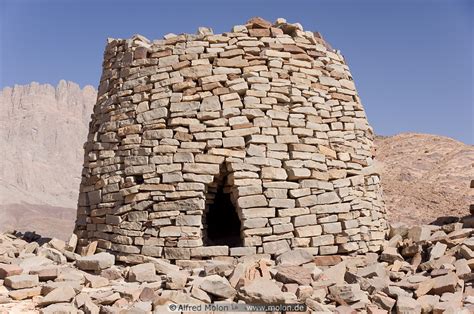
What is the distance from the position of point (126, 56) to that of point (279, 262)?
4503 mm

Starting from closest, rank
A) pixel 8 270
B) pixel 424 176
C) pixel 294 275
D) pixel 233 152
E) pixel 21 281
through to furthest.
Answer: pixel 294 275 → pixel 21 281 → pixel 8 270 → pixel 233 152 → pixel 424 176

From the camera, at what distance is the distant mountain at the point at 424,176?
13.6 metres

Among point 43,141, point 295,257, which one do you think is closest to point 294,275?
point 295,257

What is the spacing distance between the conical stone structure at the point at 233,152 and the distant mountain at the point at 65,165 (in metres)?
5.98

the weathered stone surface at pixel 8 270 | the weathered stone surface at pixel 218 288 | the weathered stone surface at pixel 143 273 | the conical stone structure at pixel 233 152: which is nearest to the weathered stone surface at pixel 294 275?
the weathered stone surface at pixel 218 288

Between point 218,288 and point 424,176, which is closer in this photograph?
point 218,288

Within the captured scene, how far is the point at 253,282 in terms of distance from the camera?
17.4ft

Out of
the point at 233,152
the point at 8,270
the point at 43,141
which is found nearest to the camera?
the point at 8,270

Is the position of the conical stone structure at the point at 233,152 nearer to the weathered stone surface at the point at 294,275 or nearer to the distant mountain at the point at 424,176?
the weathered stone surface at the point at 294,275

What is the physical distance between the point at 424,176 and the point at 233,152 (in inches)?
457

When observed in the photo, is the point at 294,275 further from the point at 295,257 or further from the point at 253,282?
the point at 295,257

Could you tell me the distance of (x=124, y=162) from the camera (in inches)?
293

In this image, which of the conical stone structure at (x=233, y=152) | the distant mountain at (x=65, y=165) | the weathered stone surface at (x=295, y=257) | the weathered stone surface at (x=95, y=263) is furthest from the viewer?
the distant mountain at (x=65, y=165)

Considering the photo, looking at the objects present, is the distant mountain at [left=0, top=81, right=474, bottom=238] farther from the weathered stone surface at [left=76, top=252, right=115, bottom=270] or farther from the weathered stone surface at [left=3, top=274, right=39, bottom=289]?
the weathered stone surface at [left=3, top=274, right=39, bottom=289]
